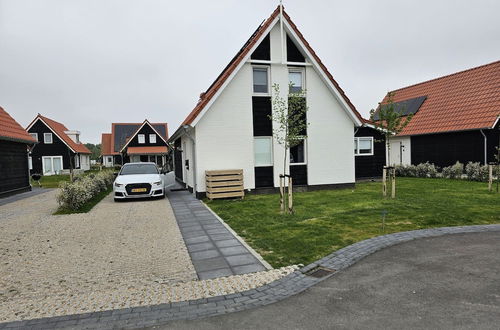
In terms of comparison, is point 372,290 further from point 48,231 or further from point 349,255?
point 48,231

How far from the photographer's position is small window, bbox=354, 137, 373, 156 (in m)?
20.0

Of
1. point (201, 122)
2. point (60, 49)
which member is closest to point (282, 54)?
point (201, 122)

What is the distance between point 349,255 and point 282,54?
11176 mm

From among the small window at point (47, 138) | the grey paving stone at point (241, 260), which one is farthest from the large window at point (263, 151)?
the small window at point (47, 138)

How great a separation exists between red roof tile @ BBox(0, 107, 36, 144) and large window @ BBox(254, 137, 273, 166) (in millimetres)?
12503

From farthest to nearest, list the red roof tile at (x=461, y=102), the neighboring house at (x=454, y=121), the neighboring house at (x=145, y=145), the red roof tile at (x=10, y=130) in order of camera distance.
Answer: the neighboring house at (x=145, y=145) < the red roof tile at (x=461, y=102) < the neighboring house at (x=454, y=121) < the red roof tile at (x=10, y=130)

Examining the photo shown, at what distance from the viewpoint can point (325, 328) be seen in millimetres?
3451

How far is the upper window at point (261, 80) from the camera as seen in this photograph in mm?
14797

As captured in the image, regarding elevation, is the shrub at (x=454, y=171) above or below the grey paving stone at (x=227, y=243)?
above

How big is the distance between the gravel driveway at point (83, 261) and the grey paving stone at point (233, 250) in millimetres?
735

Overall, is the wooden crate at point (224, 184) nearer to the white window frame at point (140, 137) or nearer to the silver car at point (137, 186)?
the silver car at point (137, 186)

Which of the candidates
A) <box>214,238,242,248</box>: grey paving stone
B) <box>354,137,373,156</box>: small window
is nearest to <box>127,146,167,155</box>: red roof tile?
<box>354,137,373,156</box>: small window

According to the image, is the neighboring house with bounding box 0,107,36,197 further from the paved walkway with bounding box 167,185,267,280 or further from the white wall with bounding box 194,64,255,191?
the paved walkway with bounding box 167,185,267,280

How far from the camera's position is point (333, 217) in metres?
8.98
